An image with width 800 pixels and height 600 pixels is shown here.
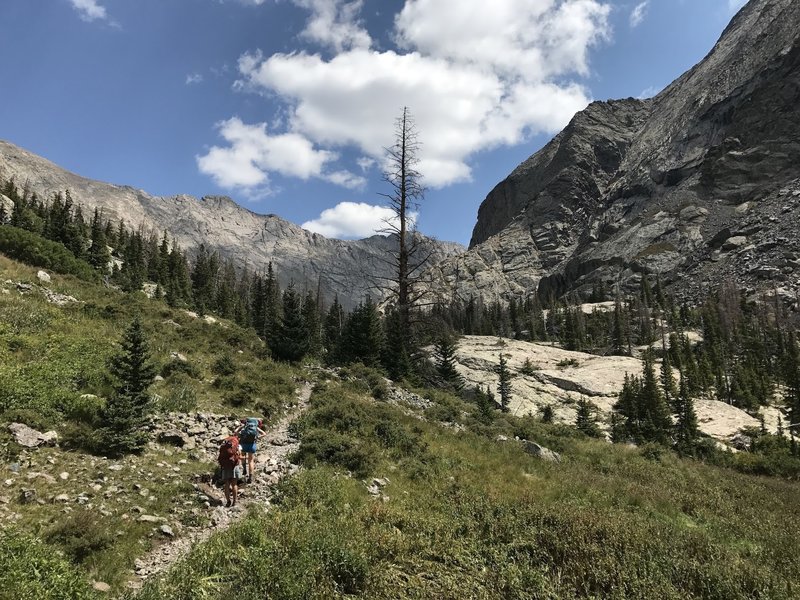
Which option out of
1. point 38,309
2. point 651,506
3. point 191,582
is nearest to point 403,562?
point 191,582

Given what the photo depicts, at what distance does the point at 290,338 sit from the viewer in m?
26.5

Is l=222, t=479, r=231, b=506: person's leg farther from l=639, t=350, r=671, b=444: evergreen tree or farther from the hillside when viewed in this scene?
l=639, t=350, r=671, b=444: evergreen tree

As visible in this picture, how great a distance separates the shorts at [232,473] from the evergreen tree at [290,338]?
614 inches

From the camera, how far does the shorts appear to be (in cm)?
1064

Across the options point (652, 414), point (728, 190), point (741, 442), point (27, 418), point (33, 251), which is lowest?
point (741, 442)

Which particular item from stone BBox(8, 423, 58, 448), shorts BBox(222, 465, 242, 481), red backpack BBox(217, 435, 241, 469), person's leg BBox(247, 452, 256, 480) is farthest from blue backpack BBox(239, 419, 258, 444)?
stone BBox(8, 423, 58, 448)

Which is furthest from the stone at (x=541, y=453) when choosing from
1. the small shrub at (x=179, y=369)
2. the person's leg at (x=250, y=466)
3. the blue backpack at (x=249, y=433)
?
the small shrub at (x=179, y=369)

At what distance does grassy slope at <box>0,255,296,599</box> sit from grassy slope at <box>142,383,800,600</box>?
155 centimetres

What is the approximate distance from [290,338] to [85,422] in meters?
14.6

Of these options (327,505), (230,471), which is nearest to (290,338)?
(230,471)

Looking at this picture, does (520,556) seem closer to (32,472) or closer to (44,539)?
(44,539)

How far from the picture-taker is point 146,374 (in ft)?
44.1

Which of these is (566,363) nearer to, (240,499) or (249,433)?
(249,433)

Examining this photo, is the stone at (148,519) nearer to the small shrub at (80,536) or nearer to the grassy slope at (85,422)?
the grassy slope at (85,422)
